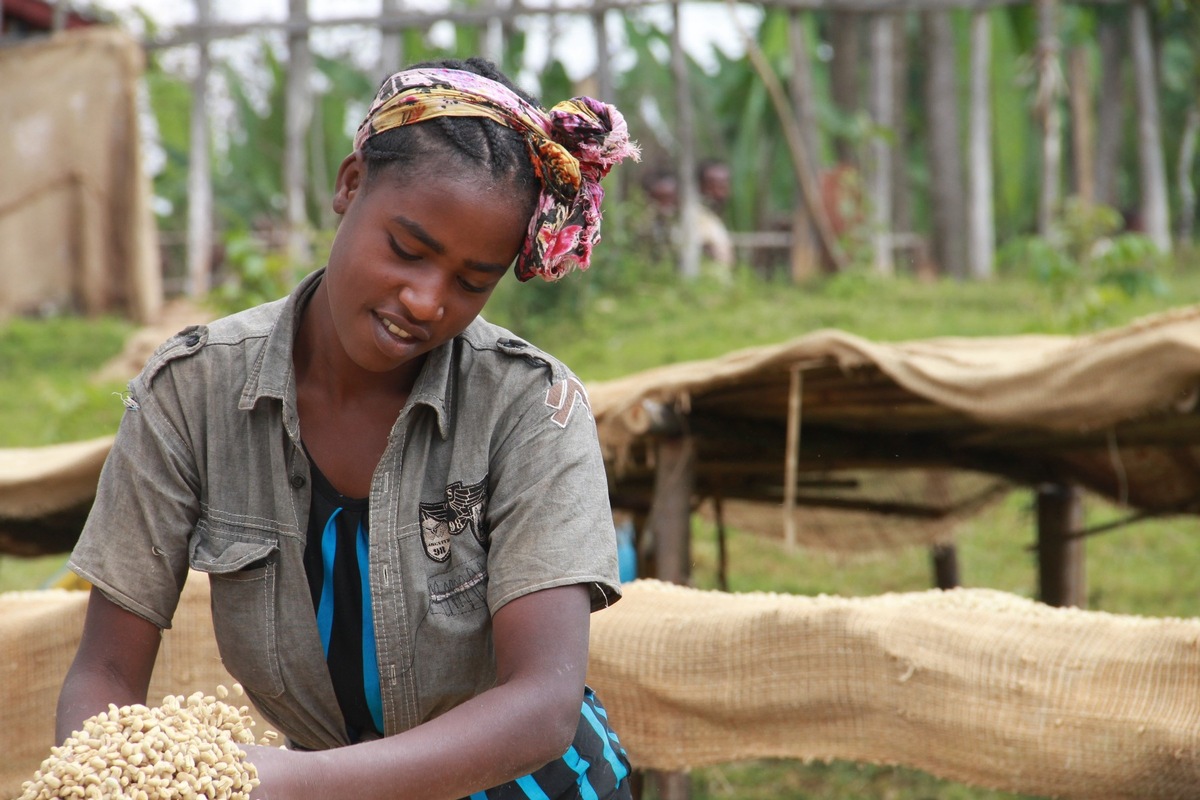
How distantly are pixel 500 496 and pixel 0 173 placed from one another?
1046 cm

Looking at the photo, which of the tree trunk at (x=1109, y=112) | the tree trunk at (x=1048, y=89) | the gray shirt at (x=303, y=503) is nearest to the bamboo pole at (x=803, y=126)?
the tree trunk at (x=1048, y=89)

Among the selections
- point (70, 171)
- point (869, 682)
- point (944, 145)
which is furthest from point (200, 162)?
point (869, 682)

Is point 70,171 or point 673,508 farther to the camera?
point 70,171

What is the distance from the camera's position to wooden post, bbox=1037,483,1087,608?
4805mm

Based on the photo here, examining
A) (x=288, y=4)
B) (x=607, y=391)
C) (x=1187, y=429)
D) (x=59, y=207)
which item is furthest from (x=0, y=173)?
(x=1187, y=429)

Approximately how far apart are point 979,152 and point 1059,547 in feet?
23.3

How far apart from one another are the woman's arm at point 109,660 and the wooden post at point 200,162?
941 centimetres

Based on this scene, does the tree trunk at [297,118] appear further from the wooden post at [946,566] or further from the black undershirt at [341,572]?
the black undershirt at [341,572]

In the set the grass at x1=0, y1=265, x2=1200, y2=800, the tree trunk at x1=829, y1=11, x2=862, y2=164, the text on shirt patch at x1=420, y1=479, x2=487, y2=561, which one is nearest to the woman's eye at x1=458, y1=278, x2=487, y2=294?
the text on shirt patch at x1=420, y1=479, x2=487, y2=561

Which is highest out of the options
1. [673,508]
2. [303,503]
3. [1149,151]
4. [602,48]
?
[602,48]

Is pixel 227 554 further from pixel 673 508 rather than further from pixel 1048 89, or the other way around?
pixel 1048 89

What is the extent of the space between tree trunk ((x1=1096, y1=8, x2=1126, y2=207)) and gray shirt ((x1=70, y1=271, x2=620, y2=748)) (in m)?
14.2

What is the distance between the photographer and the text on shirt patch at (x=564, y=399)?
5.49ft

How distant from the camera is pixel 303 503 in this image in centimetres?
171
